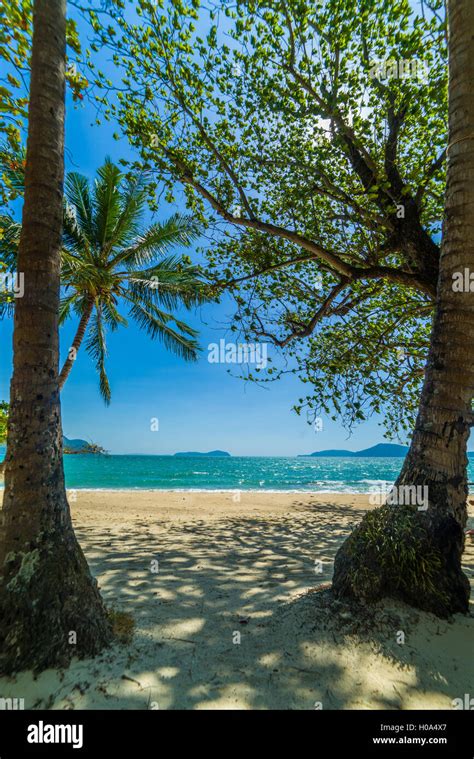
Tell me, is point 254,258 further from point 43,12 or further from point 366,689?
point 366,689

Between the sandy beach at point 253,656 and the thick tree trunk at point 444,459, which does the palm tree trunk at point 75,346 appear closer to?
the sandy beach at point 253,656

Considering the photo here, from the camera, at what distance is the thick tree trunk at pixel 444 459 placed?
11.0 ft

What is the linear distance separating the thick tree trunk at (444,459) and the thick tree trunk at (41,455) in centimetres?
260

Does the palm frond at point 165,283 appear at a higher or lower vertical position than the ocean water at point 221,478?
higher

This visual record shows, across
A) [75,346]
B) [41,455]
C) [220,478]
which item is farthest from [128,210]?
[220,478]

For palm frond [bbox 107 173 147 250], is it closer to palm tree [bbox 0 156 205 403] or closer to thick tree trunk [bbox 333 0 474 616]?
palm tree [bbox 0 156 205 403]

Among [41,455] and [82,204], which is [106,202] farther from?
[41,455]

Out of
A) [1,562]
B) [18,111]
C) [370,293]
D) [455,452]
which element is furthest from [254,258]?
[1,562]

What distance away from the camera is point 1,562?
2779 millimetres

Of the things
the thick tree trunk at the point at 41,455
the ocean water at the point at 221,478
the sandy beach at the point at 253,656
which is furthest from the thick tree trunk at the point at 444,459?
the ocean water at the point at 221,478

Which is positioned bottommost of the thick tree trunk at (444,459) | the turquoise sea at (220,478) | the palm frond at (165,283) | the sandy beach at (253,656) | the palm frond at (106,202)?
the turquoise sea at (220,478)

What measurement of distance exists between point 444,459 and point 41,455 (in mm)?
3943

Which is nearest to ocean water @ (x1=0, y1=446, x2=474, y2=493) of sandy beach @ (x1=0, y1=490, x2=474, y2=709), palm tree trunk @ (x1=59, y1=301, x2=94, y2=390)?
palm tree trunk @ (x1=59, y1=301, x2=94, y2=390)
